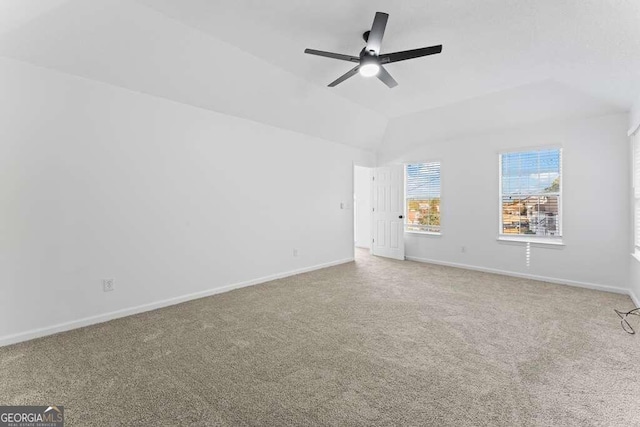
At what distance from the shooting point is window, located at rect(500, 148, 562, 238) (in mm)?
4707

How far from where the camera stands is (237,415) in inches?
68.8

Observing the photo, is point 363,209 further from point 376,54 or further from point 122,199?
point 122,199

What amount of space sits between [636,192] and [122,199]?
238 inches

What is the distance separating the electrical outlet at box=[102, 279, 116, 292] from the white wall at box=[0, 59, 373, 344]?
0.05 metres

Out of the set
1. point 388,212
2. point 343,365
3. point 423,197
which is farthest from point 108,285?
point 423,197

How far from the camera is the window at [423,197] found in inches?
239

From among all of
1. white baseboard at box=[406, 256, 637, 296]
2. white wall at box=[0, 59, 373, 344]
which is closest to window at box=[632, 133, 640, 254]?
white baseboard at box=[406, 256, 637, 296]

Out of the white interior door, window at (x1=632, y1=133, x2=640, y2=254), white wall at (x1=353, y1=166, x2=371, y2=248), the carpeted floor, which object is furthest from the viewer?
white wall at (x1=353, y1=166, x2=371, y2=248)

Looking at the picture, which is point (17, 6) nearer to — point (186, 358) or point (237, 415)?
point (186, 358)

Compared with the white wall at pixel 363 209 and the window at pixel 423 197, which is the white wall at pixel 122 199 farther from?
the white wall at pixel 363 209

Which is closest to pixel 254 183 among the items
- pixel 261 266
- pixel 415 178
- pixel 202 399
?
pixel 261 266

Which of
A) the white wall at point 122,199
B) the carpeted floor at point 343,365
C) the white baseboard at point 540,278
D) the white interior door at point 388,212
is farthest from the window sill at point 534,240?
the white wall at point 122,199

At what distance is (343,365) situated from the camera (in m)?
2.28

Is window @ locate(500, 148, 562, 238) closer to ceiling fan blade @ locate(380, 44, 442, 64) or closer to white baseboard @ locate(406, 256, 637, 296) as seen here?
white baseboard @ locate(406, 256, 637, 296)
